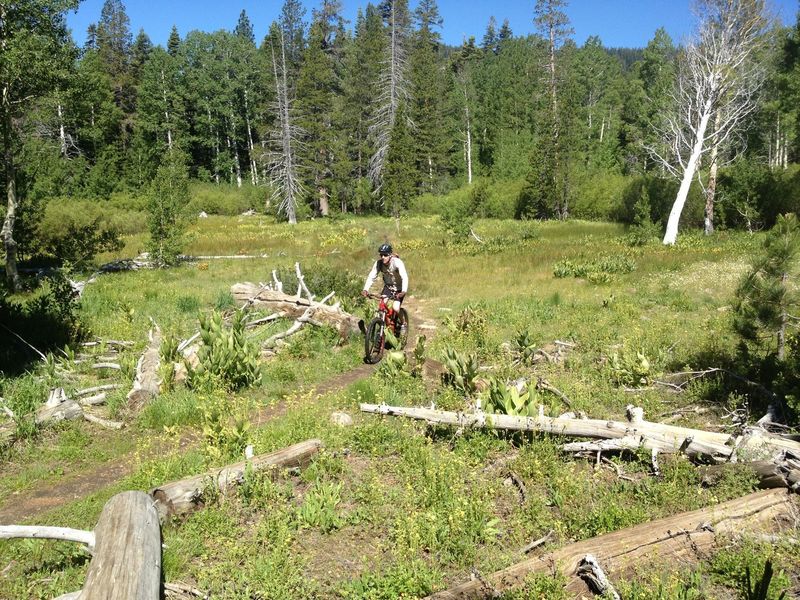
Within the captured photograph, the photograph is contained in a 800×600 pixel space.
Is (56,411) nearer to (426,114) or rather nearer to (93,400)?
(93,400)

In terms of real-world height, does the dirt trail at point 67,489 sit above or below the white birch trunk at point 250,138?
below

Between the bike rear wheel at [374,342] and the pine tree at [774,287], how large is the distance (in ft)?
19.4

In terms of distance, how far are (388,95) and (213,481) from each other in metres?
50.2

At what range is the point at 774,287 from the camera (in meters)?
7.03

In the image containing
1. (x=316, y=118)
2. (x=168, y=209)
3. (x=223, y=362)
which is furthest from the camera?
(x=316, y=118)

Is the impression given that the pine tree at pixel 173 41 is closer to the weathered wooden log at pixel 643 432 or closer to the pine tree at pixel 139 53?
the pine tree at pixel 139 53

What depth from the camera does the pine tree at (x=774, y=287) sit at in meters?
6.86

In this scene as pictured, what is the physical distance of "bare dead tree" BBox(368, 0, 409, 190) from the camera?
4944cm

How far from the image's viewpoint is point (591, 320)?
12703 mm

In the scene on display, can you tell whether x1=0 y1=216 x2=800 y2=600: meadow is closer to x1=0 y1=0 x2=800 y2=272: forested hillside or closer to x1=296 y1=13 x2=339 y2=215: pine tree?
x1=0 y1=0 x2=800 y2=272: forested hillside

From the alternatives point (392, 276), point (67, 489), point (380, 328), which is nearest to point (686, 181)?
point (392, 276)

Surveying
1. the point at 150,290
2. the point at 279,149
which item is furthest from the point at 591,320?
the point at 279,149

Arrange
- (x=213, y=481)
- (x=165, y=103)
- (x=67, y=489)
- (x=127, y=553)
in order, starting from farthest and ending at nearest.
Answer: (x=165, y=103) → (x=67, y=489) → (x=213, y=481) → (x=127, y=553)

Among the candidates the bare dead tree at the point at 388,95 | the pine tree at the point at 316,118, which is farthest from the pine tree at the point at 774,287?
the bare dead tree at the point at 388,95
